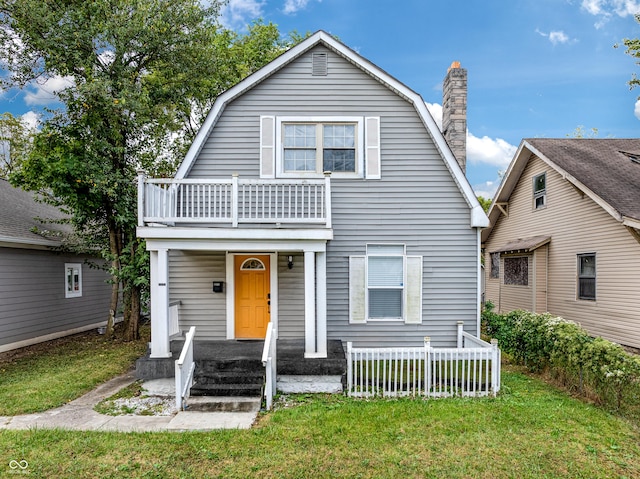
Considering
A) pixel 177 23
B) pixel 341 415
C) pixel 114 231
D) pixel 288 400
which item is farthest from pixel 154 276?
pixel 177 23

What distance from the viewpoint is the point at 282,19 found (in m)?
18.9

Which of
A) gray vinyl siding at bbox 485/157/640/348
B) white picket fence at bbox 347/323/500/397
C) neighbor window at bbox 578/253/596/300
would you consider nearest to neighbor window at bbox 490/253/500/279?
gray vinyl siding at bbox 485/157/640/348

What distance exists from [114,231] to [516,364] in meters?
11.4

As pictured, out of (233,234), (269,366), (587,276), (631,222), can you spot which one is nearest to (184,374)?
(269,366)

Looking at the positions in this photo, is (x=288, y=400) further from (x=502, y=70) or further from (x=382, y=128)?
(x=502, y=70)

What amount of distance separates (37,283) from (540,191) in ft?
54.3

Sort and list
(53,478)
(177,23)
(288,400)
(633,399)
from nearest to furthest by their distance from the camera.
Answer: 1. (53,478)
2. (633,399)
3. (288,400)
4. (177,23)

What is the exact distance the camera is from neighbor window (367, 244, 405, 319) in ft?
28.1

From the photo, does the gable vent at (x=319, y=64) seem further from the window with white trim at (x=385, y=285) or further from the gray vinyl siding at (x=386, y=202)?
the window with white trim at (x=385, y=285)

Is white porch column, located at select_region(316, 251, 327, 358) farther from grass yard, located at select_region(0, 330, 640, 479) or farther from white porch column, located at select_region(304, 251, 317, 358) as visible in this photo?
grass yard, located at select_region(0, 330, 640, 479)

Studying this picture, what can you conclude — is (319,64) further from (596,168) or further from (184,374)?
(596,168)

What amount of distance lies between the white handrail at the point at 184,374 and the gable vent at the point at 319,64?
6.11 m

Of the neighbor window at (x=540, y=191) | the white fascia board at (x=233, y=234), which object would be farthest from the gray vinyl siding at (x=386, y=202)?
the neighbor window at (x=540, y=191)

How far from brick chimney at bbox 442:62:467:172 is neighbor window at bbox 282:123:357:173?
101 inches
